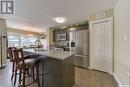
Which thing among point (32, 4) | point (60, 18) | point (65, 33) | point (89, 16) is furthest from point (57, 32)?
point (32, 4)

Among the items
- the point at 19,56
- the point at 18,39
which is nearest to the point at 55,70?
the point at 19,56

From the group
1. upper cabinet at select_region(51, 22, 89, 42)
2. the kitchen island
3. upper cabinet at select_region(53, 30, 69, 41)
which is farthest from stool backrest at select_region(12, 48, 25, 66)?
upper cabinet at select_region(53, 30, 69, 41)

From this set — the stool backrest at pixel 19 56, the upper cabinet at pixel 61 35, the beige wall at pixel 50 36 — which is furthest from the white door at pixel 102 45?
the beige wall at pixel 50 36

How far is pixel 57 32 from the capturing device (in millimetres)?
8492

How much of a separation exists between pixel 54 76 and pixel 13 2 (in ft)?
10.9

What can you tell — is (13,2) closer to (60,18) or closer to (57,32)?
(60,18)

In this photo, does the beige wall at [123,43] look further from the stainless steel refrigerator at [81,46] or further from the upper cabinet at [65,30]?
the upper cabinet at [65,30]

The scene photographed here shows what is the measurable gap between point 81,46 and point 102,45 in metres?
1.08

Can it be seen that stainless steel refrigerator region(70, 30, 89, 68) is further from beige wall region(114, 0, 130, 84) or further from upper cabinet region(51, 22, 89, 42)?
beige wall region(114, 0, 130, 84)

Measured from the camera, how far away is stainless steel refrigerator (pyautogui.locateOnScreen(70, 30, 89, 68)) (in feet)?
18.2

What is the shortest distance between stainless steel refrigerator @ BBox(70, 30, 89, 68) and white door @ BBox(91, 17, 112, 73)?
29 centimetres

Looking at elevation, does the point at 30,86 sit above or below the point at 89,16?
below

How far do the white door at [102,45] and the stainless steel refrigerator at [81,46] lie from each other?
0.29m

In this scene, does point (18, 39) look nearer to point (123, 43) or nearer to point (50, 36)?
point (50, 36)
